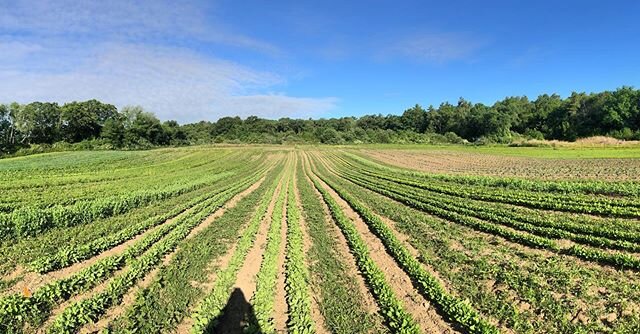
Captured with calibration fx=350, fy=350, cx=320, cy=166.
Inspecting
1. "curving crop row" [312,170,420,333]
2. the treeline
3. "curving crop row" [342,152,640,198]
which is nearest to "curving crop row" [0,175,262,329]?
"curving crop row" [312,170,420,333]

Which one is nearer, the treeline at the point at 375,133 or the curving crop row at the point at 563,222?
the curving crop row at the point at 563,222

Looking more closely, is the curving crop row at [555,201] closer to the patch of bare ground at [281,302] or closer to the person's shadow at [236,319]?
the patch of bare ground at [281,302]

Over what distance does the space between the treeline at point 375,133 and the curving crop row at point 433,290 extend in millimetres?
89362

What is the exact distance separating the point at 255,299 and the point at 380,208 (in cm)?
1159

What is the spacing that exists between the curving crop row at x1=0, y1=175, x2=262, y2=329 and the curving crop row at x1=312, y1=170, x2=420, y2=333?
7.38m

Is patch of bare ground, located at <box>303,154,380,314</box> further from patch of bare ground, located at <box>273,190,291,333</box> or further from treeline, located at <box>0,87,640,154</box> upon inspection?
treeline, located at <box>0,87,640,154</box>

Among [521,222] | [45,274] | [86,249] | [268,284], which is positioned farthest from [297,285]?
[521,222]

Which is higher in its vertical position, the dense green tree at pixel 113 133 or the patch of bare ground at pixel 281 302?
the dense green tree at pixel 113 133

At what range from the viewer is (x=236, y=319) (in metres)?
7.96

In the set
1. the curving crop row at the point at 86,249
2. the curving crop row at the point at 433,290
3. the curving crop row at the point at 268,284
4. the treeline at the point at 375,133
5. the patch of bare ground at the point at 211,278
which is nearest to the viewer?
the curving crop row at the point at 433,290

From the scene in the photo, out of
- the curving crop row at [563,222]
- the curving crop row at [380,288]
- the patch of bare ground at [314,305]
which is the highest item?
the curving crop row at [563,222]

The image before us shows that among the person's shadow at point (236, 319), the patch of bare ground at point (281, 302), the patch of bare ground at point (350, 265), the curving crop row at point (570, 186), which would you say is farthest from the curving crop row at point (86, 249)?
the curving crop row at point (570, 186)

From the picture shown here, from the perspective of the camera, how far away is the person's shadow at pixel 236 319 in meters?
7.52

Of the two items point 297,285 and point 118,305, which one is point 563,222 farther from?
Result: point 118,305
